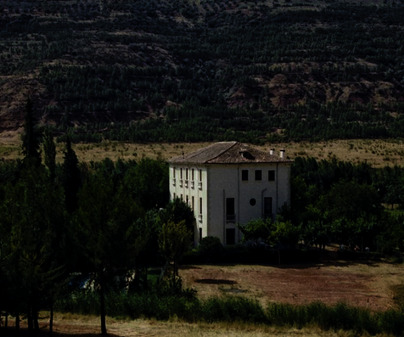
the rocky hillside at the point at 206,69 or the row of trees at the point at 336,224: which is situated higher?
the rocky hillside at the point at 206,69

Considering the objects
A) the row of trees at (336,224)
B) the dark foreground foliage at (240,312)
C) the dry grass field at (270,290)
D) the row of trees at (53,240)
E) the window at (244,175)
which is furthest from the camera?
the window at (244,175)

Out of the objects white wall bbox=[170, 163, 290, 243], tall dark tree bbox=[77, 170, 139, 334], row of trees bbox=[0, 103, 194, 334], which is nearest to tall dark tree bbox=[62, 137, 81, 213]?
white wall bbox=[170, 163, 290, 243]

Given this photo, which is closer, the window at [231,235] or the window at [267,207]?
the window at [231,235]

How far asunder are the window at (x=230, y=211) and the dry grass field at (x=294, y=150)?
1781 inches

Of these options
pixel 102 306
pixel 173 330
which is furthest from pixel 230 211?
pixel 102 306

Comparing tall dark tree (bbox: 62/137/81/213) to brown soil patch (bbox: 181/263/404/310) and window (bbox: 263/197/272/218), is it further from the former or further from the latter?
window (bbox: 263/197/272/218)

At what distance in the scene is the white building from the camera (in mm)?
62219

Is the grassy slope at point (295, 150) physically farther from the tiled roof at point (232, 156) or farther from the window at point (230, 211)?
the window at point (230, 211)

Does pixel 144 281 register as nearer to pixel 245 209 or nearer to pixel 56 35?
pixel 245 209

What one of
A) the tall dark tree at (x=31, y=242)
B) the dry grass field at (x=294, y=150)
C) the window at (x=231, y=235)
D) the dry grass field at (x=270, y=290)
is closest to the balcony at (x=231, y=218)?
the window at (x=231, y=235)

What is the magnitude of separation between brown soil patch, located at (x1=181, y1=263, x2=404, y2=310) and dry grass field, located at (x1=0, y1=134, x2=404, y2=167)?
54.1m

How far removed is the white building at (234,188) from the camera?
62.2 m

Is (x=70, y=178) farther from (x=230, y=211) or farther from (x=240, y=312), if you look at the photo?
(x=240, y=312)

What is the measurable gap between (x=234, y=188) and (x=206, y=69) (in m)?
111
